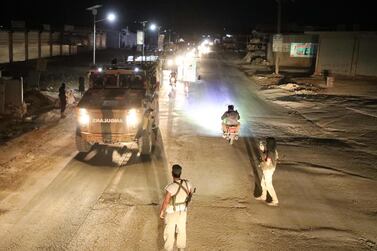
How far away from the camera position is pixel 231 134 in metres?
14.8

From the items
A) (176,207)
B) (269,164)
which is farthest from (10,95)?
(176,207)

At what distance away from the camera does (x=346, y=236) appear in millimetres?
8094

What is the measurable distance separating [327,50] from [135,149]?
27996mm

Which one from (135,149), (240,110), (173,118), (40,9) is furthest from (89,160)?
(40,9)

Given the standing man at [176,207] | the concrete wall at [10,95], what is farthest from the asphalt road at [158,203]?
the concrete wall at [10,95]

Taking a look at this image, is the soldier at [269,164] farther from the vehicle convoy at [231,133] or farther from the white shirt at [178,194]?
the vehicle convoy at [231,133]

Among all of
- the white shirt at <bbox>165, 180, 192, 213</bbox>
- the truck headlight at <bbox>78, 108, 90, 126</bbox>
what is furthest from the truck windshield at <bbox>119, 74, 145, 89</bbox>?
the white shirt at <bbox>165, 180, 192, 213</bbox>

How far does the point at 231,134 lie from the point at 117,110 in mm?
4409

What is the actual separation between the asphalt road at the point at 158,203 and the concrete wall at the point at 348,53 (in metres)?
23.8

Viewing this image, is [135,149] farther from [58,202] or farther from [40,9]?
[40,9]

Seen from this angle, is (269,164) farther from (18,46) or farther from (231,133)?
(18,46)

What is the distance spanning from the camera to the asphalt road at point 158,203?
770 centimetres

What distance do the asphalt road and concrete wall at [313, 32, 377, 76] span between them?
2384 cm

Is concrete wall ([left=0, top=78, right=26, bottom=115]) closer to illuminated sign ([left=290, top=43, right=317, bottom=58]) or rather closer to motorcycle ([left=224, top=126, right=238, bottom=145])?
motorcycle ([left=224, top=126, right=238, bottom=145])
